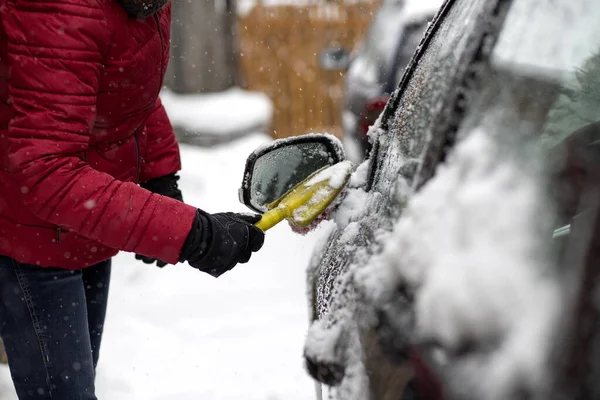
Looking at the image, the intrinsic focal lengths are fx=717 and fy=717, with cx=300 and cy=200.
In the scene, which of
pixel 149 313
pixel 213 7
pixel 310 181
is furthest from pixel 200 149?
pixel 310 181

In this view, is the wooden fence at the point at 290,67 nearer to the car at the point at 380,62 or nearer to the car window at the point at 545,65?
the car at the point at 380,62

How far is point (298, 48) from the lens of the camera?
9523mm

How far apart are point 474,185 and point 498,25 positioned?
321 millimetres

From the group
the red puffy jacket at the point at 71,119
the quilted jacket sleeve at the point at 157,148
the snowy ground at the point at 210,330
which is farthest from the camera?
the snowy ground at the point at 210,330

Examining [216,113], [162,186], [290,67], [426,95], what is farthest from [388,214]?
[290,67]

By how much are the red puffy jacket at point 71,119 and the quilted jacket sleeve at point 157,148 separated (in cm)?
54

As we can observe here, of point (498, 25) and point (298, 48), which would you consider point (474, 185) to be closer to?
point (498, 25)

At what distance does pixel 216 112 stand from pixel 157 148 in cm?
460

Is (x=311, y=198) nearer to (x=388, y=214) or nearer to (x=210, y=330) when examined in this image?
(x=388, y=214)

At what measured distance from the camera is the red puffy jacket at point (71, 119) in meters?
1.67

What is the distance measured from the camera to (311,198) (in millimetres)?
1834

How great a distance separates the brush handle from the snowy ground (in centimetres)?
163

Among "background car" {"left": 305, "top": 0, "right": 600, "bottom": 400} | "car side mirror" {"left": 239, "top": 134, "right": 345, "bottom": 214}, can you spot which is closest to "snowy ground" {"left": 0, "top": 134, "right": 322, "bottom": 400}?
"car side mirror" {"left": 239, "top": 134, "right": 345, "bottom": 214}

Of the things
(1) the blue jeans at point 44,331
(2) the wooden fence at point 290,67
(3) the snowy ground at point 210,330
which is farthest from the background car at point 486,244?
(2) the wooden fence at point 290,67
